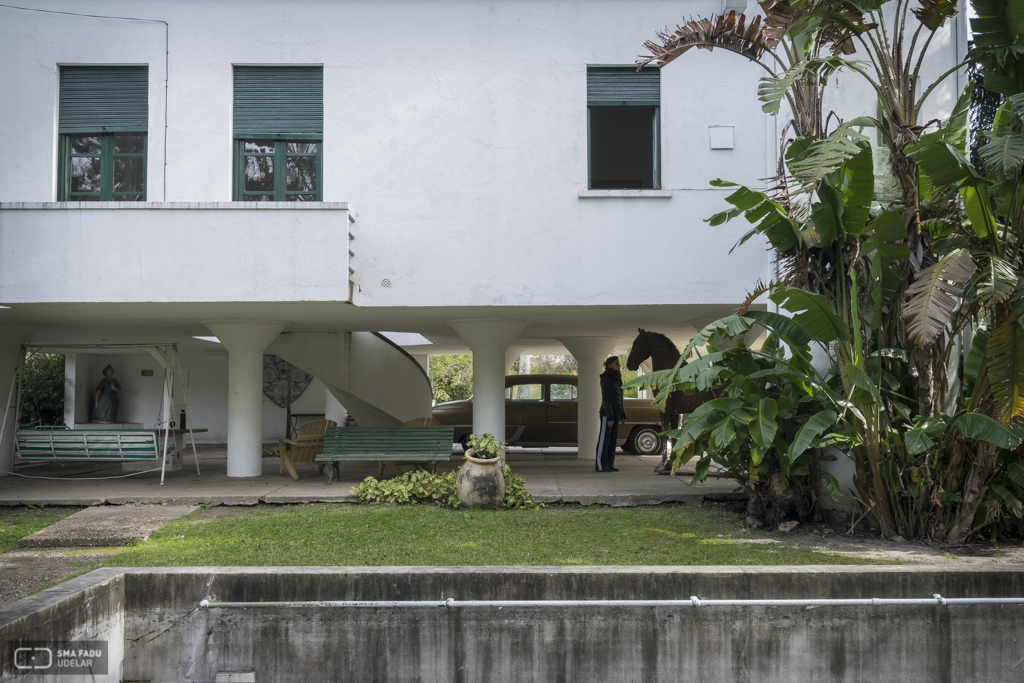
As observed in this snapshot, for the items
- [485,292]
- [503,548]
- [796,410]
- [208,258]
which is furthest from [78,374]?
[796,410]

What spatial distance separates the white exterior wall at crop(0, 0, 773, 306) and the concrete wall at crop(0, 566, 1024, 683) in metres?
5.03

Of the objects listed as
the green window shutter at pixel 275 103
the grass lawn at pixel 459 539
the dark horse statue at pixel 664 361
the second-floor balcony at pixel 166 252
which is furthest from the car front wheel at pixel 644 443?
the green window shutter at pixel 275 103

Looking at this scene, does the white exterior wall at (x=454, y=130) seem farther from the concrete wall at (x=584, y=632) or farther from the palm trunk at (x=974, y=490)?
the concrete wall at (x=584, y=632)

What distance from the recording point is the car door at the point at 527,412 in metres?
17.7

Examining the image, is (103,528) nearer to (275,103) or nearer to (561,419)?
(275,103)

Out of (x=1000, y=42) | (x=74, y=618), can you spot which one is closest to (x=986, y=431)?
(x=1000, y=42)

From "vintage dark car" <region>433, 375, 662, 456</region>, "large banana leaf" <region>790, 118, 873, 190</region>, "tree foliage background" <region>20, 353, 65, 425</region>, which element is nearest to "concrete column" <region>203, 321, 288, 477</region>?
"vintage dark car" <region>433, 375, 662, 456</region>

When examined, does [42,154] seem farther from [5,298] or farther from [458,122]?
[458,122]

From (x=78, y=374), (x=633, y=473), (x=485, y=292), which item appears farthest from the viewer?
(x=78, y=374)

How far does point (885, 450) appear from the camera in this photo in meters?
7.20

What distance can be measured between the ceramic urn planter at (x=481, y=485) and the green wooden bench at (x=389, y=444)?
115 cm

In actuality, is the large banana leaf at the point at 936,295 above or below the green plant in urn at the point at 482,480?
above

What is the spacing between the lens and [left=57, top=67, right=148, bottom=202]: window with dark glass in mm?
10453

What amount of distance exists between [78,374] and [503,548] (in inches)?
689
